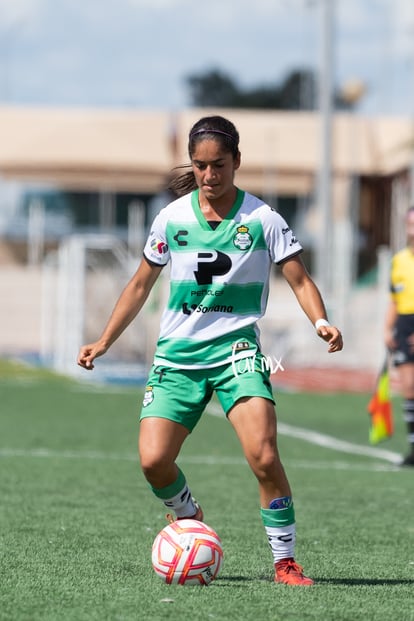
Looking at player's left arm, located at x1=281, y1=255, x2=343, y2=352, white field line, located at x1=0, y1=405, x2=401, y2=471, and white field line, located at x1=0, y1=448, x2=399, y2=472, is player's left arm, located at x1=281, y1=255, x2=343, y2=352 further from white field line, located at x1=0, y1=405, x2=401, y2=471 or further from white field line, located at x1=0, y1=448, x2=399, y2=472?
white field line, located at x1=0, y1=405, x2=401, y2=471

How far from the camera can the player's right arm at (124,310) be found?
6.88m

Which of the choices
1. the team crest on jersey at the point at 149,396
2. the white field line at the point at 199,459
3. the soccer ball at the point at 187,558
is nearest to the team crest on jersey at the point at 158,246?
the team crest on jersey at the point at 149,396

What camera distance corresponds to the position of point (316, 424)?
17812 mm

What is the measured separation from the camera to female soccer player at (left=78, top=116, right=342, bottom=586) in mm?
6633

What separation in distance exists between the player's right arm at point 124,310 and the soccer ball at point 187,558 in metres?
0.93

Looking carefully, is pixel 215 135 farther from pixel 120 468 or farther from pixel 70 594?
pixel 120 468

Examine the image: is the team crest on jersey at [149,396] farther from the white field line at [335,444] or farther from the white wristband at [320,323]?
the white field line at [335,444]

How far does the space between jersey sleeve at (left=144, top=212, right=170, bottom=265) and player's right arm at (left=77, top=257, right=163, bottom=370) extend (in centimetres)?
4

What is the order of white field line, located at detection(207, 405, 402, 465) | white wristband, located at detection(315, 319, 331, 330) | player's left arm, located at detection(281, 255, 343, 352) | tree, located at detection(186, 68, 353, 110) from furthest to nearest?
tree, located at detection(186, 68, 353, 110) < white field line, located at detection(207, 405, 402, 465) < player's left arm, located at detection(281, 255, 343, 352) < white wristband, located at detection(315, 319, 331, 330)

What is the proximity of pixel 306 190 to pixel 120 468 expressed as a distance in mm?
42811

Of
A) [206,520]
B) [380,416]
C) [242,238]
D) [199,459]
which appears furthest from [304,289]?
[380,416]

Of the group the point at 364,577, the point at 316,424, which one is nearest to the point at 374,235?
the point at 316,424

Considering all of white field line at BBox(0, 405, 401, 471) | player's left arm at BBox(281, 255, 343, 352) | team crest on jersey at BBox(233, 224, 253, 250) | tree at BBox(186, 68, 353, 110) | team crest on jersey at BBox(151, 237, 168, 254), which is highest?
tree at BBox(186, 68, 353, 110)

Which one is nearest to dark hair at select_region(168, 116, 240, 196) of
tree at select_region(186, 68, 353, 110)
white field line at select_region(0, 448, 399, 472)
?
white field line at select_region(0, 448, 399, 472)
